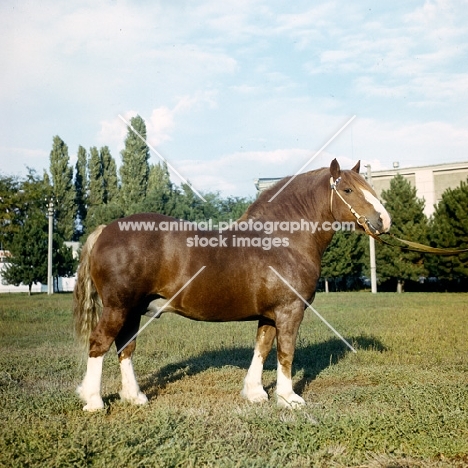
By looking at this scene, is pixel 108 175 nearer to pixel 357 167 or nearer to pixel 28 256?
pixel 28 256

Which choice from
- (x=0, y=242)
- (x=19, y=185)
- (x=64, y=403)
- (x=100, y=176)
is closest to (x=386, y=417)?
(x=64, y=403)

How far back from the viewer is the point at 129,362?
19.8 ft

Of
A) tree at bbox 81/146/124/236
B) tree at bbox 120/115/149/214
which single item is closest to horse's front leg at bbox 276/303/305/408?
tree at bbox 120/115/149/214

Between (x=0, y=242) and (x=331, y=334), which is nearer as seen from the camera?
(x=331, y=334)

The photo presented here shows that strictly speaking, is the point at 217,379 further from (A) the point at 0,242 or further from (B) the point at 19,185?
(B) the point at 19,185

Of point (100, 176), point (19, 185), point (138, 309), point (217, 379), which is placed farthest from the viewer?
point (100, 176)

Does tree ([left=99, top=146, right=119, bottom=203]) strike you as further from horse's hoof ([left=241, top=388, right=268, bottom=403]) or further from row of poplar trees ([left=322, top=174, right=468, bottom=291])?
horse's hoof ([left=241, top=388, right=268, bottom=403])

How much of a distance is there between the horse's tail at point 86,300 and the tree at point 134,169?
47.0 meters

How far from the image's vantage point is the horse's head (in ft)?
18.8

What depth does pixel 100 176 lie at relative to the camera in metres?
62.3

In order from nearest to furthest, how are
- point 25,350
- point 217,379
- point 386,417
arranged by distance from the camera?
point 386,417 → point 217,379 → point 25,350

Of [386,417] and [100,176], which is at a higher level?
[100,176]

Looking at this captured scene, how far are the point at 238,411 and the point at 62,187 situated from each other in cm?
5860

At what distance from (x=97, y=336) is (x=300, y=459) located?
266 cm
